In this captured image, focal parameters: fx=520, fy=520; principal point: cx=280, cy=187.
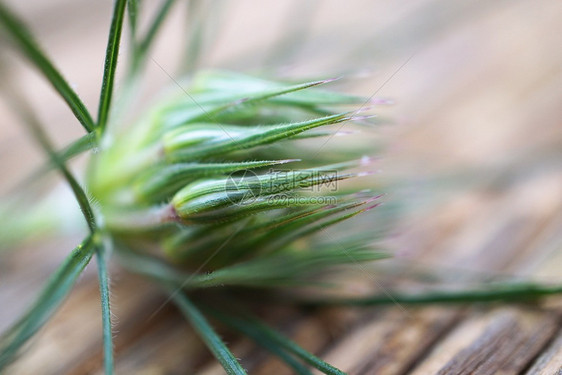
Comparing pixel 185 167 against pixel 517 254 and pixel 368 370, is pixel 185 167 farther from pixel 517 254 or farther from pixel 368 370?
pixel 517 254

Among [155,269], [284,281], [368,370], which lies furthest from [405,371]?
[155,269]

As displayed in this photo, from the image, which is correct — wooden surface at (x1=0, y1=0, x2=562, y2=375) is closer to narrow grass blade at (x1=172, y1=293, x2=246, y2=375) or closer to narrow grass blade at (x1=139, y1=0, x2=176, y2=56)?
narrow grass blade at (x1=172, y1=293, x2=246, y2=375)

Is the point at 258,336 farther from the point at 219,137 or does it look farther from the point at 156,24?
the point at 156,24

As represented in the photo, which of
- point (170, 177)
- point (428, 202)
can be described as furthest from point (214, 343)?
point (428, 202)

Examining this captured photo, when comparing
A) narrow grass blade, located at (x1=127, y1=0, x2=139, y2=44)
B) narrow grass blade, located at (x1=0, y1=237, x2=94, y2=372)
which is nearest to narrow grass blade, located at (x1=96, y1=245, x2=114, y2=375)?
narrow grass blade, located at (x1=0, y1=237, x2=94, y2=372)

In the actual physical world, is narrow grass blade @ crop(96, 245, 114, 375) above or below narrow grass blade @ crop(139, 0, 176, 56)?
below

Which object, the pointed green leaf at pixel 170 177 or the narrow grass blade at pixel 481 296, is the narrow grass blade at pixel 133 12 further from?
the narrow grass blade at pixel 481 296
